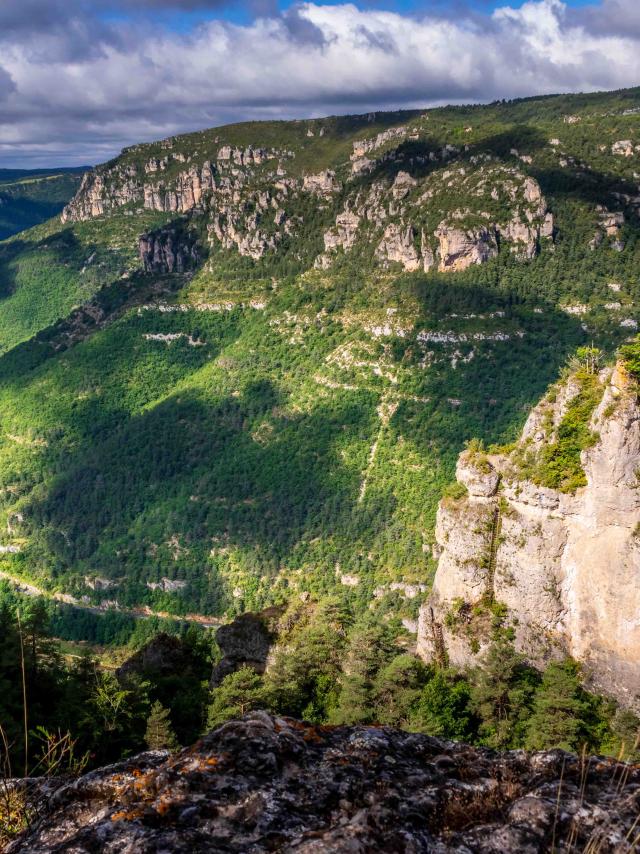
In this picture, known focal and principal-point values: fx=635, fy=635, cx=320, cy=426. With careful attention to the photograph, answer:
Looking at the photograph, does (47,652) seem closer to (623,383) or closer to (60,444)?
(623,383)

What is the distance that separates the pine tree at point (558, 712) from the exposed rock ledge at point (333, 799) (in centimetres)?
2422

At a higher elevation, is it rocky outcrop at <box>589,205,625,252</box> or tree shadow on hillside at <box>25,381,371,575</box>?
rocky outcrop at <box>589,205,625,252</box>

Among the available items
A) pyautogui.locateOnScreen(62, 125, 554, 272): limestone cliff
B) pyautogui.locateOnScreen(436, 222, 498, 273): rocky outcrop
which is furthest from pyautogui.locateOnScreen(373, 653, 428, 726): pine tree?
pyautogui.locateOnScreen(62, 125, 554, 272): limestone cliff

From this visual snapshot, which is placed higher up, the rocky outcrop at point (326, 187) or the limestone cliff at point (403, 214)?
the rocky outcrop at point (326, 187)

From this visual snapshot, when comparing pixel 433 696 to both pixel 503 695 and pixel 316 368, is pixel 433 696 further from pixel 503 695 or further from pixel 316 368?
pixel 316 368

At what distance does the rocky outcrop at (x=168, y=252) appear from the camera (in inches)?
7603

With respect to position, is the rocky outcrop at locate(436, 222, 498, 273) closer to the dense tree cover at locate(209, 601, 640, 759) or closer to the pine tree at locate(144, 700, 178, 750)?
the dense tree cover at locate(209, 601, 640, 759)

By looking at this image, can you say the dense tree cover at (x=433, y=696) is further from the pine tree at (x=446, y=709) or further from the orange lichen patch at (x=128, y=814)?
the orange lichen patch at (x=128, y=814)

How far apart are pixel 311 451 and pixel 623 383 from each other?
87466 mm

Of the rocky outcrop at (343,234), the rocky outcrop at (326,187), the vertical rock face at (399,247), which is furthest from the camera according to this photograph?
the rocky outcrop at (326,187)

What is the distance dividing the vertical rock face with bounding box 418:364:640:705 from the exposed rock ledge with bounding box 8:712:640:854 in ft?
84.3

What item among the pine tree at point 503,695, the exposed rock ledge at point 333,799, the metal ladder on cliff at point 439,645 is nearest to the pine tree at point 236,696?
the metal ladder on cliff at point 439,645

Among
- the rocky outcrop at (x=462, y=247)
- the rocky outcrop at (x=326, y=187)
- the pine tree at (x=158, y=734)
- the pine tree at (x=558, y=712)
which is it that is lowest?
the pine tree at (x=158, y=734)

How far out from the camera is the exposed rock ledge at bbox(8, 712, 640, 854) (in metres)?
6.69
